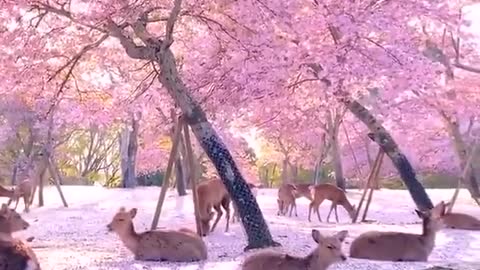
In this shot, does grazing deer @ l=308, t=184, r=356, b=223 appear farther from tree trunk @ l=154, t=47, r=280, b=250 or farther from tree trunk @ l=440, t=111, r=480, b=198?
tree trunk @ l=154, t=47, r=280, b=250

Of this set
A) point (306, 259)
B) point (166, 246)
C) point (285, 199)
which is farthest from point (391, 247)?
point (285, 199)

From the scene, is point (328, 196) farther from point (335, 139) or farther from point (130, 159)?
point (130, 159)

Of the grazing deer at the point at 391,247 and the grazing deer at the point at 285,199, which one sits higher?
the grazing deer at the point at 285,199

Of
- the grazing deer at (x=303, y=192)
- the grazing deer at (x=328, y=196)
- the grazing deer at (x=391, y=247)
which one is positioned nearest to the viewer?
the grazing deer at (x=391, y=247)

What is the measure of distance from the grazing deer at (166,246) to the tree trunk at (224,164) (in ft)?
2.73

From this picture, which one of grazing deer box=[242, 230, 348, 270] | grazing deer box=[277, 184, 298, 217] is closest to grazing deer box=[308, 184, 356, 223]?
grazing deer box=[277, 184, 298, 217]

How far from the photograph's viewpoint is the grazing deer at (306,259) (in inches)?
188

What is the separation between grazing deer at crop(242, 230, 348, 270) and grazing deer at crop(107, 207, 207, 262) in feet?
3.92

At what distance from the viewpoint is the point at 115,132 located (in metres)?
25.9

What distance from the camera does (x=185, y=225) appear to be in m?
9.66

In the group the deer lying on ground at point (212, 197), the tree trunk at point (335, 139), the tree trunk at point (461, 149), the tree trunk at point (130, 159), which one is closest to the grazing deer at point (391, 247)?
the deer lying on ground at point (212, 197)

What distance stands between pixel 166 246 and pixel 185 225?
360 centimetres

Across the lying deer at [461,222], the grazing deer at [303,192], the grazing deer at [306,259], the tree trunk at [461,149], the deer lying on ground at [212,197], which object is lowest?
the grazing deer at [306,259]

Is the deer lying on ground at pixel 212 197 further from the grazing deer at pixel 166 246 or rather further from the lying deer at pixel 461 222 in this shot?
the lying deer at pixel 461 222
